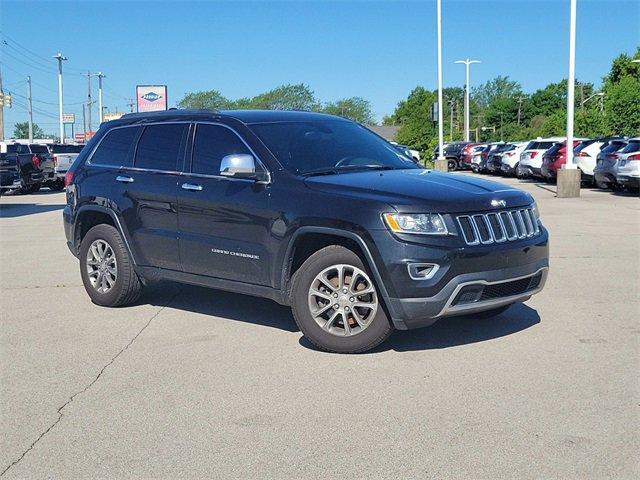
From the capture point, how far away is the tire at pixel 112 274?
747 centimetres

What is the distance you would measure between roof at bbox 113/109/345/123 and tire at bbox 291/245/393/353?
1.59m

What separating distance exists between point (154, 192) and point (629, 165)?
16114 millimetres

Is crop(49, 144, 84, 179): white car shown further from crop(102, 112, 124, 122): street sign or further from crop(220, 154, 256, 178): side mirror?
crop(220, 154, 256, 178): side mirror

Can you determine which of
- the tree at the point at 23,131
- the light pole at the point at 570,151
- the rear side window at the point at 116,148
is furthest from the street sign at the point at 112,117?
the tree at the point at 23,131

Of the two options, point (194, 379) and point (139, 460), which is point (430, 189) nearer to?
point (194, 379)

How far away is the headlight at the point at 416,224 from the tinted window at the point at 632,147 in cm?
1636

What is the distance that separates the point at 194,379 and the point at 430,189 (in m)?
2.15

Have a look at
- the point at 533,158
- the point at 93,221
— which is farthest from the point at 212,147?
the point at 533,158

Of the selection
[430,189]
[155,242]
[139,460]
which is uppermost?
[430,189]

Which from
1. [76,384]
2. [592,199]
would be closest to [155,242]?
[76,384]

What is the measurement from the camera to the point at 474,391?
4988 mm

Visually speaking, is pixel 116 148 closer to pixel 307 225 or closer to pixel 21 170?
pixel 307 225

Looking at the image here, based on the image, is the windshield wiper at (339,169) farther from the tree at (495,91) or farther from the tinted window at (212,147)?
the tree at (495,91)

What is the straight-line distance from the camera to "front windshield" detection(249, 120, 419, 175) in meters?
6.46
